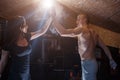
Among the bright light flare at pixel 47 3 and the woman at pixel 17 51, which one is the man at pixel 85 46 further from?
the woman at pixel 17 51

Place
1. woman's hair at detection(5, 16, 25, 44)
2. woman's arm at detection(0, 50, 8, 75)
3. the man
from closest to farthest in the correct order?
woman's arm at detection(0, 50, 8, 75)
woman's hair at detection(5, 16, 25, 44)
the man

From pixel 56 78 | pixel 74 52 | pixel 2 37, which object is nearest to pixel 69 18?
pixel 74 52

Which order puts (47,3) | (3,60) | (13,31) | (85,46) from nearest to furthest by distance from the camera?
(3,60), (13,31), (85,46), (47,3)

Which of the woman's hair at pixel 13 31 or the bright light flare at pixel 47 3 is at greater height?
the bright light flare at pixel 47 3

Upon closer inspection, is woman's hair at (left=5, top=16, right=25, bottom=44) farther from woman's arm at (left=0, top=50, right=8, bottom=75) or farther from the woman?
woman's arm at (left=0, top=50, right=8, bottom=75)

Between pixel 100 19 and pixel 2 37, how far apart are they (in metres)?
2.34

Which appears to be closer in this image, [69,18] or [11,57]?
[11,57]

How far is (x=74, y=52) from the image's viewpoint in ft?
18.3

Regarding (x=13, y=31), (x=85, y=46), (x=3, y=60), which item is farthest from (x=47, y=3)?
(x=3, y=60)

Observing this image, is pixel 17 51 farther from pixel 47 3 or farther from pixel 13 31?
pixel 47 3

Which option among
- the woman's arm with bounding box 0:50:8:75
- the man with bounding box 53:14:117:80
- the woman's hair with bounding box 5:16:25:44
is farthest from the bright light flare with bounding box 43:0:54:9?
the woman's arm with bounding box 0:50:8:75

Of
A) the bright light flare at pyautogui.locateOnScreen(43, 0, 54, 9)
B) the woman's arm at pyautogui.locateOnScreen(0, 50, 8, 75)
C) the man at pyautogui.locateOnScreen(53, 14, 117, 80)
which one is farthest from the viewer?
the bright light flare at pyautogui.locateOnScreen(43, 0, 54, 9)

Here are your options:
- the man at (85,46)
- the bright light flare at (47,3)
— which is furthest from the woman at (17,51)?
the bright light flare at (47,3)

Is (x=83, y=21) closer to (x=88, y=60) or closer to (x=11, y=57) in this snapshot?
(x=88, y=60)
